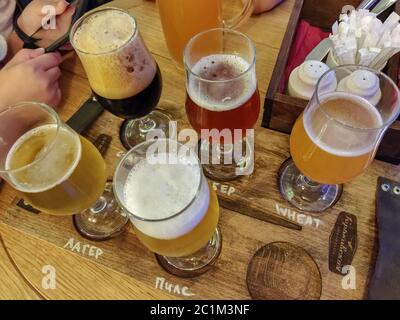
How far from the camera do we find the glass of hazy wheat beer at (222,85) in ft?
2.16

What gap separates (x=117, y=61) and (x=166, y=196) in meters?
0.27

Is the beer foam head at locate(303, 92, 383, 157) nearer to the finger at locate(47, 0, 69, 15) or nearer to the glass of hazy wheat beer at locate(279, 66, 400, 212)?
the glass of hazy wheat beer at locate(279, 66, 400, 212)

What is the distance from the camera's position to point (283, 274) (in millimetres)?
703

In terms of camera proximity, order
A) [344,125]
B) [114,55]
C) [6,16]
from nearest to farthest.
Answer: [344,125] < [114,55] < [6,16]

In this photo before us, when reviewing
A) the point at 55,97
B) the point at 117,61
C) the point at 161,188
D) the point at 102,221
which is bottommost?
the point at 102,221

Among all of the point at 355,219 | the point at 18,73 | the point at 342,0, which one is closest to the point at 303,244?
the point at 355,219

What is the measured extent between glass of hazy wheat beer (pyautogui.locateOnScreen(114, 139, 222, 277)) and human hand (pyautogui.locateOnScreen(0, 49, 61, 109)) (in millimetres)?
411

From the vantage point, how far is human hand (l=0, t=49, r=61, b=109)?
0.90 metres

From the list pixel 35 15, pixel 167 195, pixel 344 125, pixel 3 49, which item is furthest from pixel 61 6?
pixel 344 125

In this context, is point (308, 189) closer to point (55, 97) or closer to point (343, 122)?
point (343, 122)

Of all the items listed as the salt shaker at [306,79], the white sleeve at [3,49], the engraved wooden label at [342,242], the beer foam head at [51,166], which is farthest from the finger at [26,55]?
the engraved wooden label at [342,242]

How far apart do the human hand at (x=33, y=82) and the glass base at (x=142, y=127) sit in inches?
7.5

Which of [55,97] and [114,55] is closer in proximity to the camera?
[114,55]

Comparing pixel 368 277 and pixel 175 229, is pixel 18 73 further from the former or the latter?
pixel 368 277
